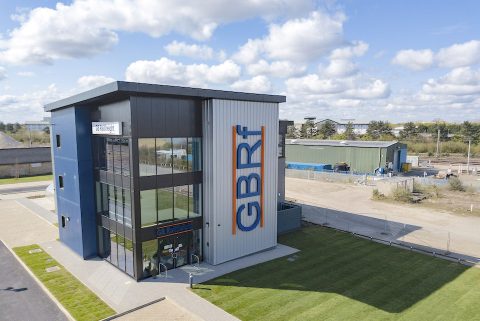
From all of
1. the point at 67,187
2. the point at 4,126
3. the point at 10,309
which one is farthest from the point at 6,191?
the point at 4,126

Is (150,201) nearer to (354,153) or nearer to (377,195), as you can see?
(377,195)

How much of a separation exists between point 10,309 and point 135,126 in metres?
10.7

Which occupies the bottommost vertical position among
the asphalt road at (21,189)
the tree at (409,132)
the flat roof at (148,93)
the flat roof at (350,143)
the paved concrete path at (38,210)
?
the paved concrete path at (38,210)

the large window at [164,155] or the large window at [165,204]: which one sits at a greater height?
the large window at [164,155]

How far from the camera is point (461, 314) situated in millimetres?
15680

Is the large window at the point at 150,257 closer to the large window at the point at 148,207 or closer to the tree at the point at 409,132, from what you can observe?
the large window at the point at 148,207

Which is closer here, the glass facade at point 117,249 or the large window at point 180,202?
the glass facade at point 117,249

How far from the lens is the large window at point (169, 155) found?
730 inches

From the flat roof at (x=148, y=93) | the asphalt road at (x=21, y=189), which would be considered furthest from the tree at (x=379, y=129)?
the flat roof at (x=148, y=93)

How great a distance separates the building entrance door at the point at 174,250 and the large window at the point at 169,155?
4.01 metres

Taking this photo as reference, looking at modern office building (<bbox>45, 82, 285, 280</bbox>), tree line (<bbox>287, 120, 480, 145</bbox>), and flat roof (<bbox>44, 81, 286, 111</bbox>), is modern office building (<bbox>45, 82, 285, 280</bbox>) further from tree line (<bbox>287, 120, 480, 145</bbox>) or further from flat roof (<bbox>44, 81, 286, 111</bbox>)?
tree line (<bbox>287, 120, 480, 145</bbox>)

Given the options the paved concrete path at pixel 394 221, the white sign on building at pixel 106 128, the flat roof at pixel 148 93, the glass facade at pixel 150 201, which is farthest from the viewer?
the paved concrete path at pixel 394 221

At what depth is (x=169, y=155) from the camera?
773 inches

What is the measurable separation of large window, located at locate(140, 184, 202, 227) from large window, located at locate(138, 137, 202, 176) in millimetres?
1127
